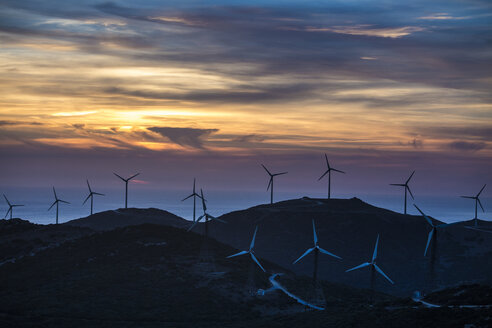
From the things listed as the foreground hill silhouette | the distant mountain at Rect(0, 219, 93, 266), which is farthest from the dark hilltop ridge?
the distant mountain at Rect(0, 219, 93, 266)

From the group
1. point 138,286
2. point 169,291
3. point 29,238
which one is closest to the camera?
point 169,291

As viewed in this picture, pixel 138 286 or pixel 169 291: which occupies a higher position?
pixel 169 291

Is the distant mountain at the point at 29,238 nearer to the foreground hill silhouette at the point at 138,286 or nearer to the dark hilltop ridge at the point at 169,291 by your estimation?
the dark hilltop ridge at the point at 169,291

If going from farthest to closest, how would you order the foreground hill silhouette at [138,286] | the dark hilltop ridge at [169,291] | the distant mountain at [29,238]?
the distant mountain at [29,238] → the foreground hill silhouette at [138,286] → the dark hilltop ridge at [169,291]

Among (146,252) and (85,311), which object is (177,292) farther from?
(146,252)

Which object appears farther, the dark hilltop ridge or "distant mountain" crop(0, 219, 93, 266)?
"distant mountain" crop(0, 219, 93, 266)

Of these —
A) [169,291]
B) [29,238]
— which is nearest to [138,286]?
[169,291]

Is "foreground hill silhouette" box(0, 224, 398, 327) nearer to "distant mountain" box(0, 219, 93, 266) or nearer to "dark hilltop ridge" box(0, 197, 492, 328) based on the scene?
"dark hilltop ridge" box(0, 197, 492, 328)

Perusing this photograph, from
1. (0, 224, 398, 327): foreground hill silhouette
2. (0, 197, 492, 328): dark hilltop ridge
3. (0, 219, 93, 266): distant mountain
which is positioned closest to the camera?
(0, 197, 492, 328): dark hilltop ridge

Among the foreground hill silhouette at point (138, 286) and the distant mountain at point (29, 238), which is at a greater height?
the foreground hill silhouette at point (138, 286)

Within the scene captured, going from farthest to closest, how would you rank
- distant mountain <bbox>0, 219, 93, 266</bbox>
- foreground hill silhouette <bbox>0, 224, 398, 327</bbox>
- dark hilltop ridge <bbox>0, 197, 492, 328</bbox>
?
distant mountain <bbox>0, 219, 93, 266</bbox>
foreground hill silhouette <bbox>0, 224, 398, 327</bbox>
dark hilltop ridge <bbox>0, 197, 492, 328</bbox>

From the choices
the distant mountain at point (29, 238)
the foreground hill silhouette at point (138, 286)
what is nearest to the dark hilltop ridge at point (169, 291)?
the foreground hill silhouette at point (138, 286)

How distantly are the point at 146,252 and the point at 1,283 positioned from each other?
3639 centimetres

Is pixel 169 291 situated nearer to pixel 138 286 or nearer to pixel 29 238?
pixel 138 286
